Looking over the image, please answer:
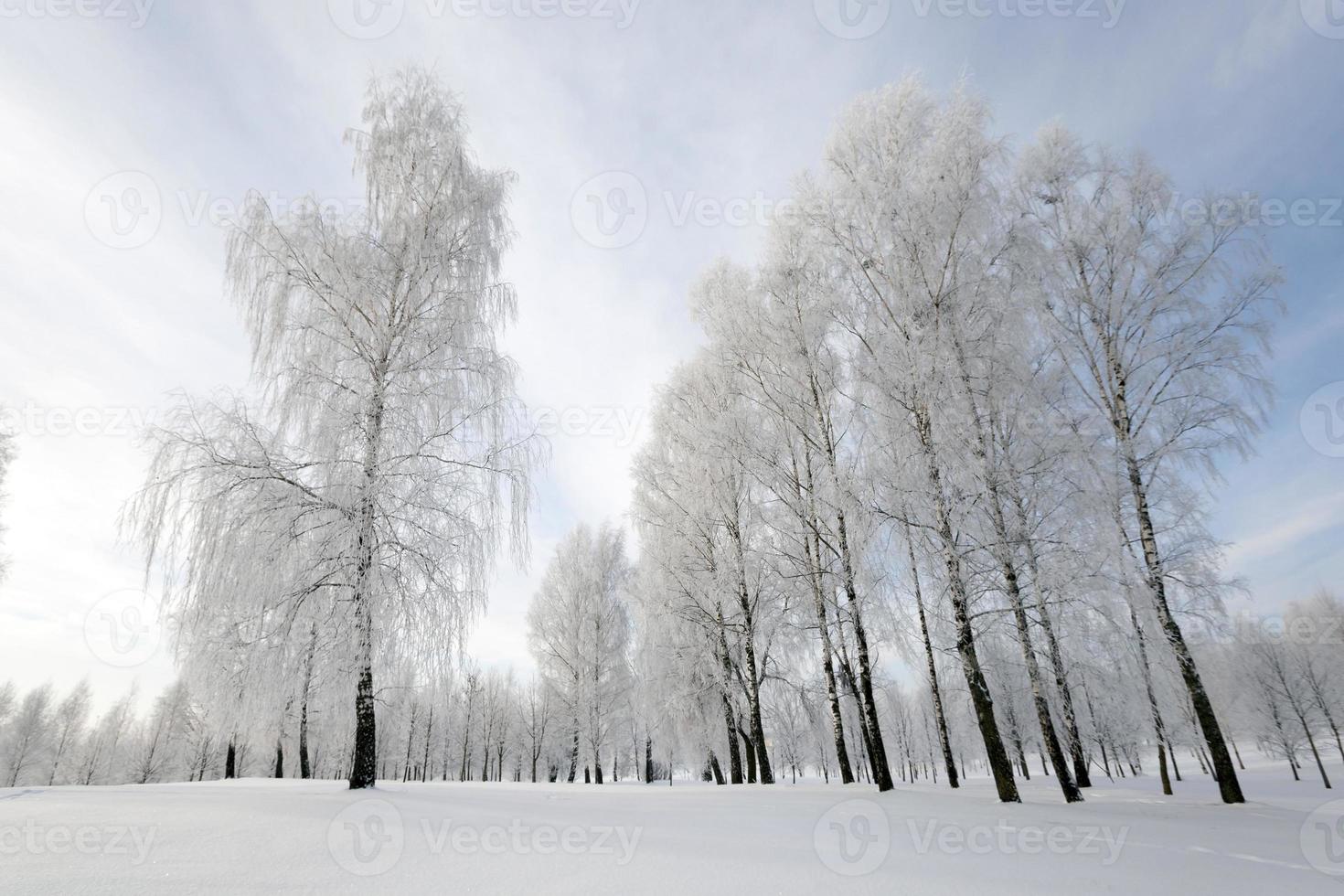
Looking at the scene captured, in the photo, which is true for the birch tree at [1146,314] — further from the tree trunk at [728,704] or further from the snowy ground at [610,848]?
the tree trunk at [728,704]

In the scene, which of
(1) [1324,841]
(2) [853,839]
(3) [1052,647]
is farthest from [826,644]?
(1) [1324,841]

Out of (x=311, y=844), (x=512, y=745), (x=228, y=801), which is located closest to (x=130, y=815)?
(x=228, y=801)

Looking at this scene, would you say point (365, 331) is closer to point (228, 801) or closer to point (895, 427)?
point (228, 801)

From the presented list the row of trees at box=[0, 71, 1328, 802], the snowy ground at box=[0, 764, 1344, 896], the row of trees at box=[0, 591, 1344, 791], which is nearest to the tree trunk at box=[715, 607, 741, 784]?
the row of trees at box=[0, 591, 1344, 791]

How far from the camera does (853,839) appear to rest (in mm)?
5152

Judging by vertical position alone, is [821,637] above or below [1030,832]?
above

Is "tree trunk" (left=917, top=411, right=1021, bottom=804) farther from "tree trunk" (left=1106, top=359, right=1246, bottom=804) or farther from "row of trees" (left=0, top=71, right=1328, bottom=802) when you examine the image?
"tree trunk" (left=1106, top=359, right=1246, bottom=804)

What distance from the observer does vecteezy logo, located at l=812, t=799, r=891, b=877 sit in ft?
14.0

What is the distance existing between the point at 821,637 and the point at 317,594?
30.2 feet

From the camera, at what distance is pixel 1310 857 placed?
5.64 meters
